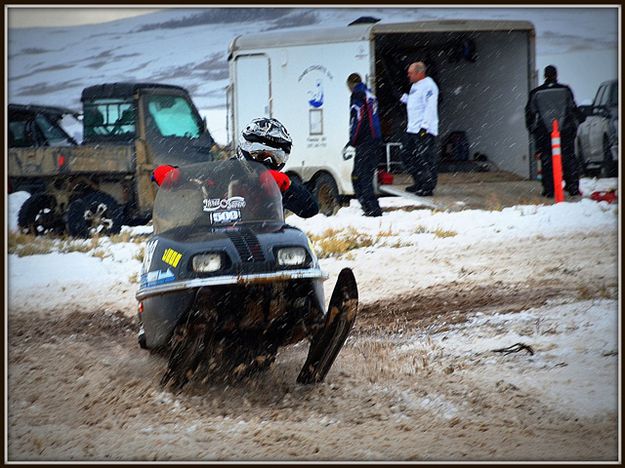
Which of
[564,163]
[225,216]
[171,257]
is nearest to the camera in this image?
[171,257]

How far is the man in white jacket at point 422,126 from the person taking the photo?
13.1m

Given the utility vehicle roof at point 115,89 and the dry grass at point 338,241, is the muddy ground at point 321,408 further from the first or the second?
the utility vehicle roof at point 115,89

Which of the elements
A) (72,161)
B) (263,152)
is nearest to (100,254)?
(72,161)

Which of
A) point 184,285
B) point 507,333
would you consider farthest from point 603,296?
point 184,285

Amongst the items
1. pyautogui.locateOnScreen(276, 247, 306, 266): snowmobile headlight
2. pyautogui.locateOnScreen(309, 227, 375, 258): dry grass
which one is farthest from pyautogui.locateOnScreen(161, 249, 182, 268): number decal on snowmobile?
pyautogui.locateOnScreen(309, 227, 375, 258): dry grass

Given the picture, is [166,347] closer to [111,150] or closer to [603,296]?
[603,296]

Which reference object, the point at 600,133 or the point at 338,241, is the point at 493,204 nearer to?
the point at 338,241

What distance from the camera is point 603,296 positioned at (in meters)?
8.82

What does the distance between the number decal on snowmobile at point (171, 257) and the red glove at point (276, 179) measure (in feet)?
2.51

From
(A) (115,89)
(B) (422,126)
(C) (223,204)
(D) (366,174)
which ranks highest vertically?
(A) (115,89)

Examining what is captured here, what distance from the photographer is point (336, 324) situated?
6258mm

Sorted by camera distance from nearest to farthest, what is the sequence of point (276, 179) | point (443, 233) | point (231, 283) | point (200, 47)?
point (231, 283) → point (276, 179) → point (443, 233) → point (200, 47)

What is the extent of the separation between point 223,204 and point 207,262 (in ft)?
1.93

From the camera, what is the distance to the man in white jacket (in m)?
13.1
